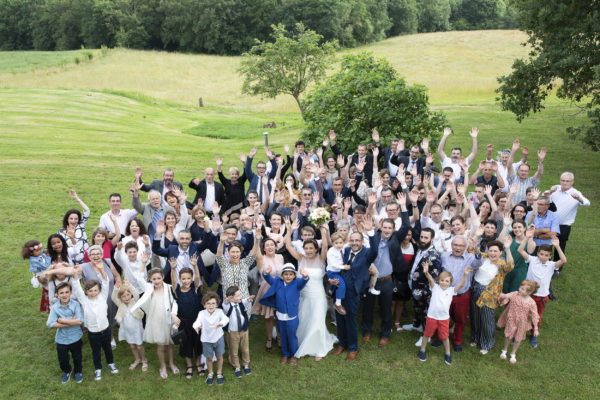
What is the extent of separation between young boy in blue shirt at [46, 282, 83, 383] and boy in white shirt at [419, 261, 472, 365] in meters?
5.53

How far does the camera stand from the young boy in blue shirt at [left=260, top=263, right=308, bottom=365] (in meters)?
7.05

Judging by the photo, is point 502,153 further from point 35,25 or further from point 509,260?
point 35,25

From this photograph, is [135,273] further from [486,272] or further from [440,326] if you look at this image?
[486,272]

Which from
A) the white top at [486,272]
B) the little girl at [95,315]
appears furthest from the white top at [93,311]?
the white top at [486,272]

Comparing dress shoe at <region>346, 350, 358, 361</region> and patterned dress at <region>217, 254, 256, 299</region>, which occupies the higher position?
patterned dress at <region>217, 254, 256, 299</region>

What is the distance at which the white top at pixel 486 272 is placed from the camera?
723cm

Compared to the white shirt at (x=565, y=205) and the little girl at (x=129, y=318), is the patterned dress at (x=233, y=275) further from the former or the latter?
the white shirt at (x=565, y=205)

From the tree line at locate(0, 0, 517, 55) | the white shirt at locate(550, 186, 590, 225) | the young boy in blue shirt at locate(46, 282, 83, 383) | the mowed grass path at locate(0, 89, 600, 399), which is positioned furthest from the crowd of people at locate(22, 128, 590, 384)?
the tree line at locate(0, 0, 517, 55)

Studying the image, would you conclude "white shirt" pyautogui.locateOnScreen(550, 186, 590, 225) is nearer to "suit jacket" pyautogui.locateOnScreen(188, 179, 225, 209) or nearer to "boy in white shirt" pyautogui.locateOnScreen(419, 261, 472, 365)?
"boy in white shirt" pyautogui.locateOnScreen(419, 261, 472, 365)

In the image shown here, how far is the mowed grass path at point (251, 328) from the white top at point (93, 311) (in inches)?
35.9

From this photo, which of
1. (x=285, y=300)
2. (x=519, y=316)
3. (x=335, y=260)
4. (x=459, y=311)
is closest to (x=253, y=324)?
(x=285, y=300)

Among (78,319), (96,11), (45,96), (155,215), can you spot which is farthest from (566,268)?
(96,11)

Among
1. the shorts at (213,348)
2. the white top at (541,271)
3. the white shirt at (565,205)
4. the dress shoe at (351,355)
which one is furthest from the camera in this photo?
the white shirt at (565,205)

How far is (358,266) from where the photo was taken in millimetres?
7176
